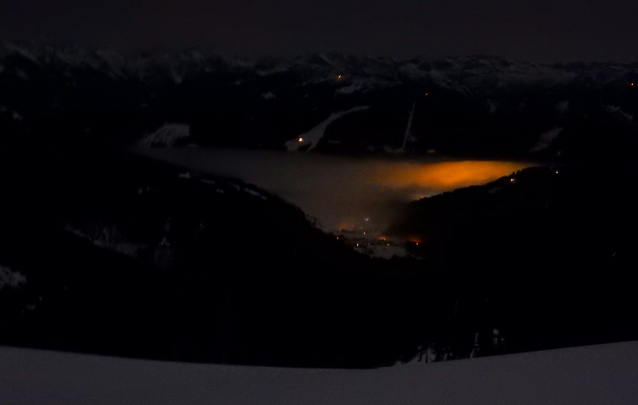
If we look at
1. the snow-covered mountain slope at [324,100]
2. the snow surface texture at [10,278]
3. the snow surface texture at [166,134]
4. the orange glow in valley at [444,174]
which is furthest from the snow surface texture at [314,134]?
the snow surface texture at [10,278]

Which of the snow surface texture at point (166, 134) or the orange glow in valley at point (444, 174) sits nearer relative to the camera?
the snow surface texture at point (166, 134)

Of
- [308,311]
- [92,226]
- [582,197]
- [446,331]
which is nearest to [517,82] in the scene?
[582,197]

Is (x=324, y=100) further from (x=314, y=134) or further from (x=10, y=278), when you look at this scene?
(x=10, y=278)

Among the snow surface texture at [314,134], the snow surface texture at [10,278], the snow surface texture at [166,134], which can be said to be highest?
the snow surface texture at [314,134]

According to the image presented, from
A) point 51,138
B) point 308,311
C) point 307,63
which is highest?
point 307,63

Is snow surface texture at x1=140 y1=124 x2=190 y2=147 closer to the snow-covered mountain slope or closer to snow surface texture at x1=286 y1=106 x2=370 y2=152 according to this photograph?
the snow-covered mountain slope

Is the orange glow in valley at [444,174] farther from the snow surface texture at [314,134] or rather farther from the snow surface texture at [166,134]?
the snow surface texture at [166,134]

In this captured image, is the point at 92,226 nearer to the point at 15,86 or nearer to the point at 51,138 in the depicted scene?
the point at 51,138
